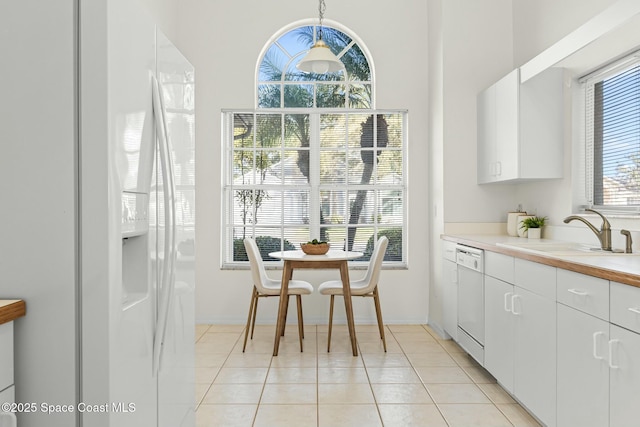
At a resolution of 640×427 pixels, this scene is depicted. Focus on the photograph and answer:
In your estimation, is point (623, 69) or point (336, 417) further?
point (623, 69)

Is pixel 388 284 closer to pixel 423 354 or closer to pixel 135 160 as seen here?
pixel 423 354

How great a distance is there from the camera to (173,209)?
1.71 metres

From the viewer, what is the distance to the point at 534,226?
151 inches

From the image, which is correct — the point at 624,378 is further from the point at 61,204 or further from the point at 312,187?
the point at 312,187

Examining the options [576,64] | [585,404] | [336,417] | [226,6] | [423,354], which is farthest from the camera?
[226,6]

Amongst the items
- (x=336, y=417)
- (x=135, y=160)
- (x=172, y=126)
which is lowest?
(x=336, y=417)

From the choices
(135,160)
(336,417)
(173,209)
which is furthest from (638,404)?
(135,160)

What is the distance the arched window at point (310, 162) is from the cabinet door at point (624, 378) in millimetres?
3249

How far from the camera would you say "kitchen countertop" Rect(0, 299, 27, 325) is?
1.24 meters

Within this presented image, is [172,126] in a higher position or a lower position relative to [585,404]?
higher

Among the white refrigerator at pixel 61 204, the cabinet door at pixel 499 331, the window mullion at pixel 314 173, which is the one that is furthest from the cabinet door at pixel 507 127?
the white refrigerator at pixel 61 204

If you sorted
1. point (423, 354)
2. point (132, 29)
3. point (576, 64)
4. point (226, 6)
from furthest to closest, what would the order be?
1. point (226, 6)
2. point (423, 354)
3. point (576, 64)
4. point (132, 29)

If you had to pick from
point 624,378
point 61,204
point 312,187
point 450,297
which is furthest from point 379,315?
point 61,204

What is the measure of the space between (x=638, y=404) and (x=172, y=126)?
1.92 metres
